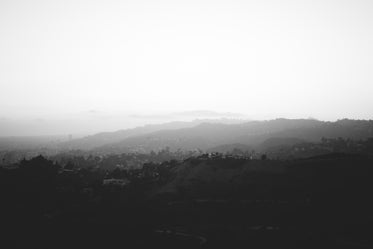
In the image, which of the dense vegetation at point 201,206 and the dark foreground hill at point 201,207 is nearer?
the dark foreground hill at point 201,207

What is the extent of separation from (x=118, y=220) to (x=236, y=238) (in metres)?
28.0

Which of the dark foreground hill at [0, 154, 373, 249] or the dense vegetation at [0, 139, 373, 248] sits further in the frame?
the dense vegetation at [0, 139, 373, 248]

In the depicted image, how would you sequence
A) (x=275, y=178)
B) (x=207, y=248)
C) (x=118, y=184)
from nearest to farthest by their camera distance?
1. (x=207, y=248)
2. (x=275, y=178)
3. (x=118, y=184)

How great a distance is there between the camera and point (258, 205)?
81188mm

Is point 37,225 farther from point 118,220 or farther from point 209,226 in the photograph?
point 209,226

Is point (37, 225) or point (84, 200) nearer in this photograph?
point (37, 225)

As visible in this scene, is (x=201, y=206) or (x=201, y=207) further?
(x=201, y=206)

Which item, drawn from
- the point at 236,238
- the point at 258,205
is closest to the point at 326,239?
the point at 236,238

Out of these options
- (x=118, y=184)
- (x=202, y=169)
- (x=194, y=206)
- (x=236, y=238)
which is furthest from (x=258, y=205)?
(x=118, y=184)

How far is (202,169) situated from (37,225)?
77.7 m

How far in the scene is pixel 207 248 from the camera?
50625 millimetres

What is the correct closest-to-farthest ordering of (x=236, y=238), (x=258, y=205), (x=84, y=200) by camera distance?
1. (x=236, y=238)
2. (x=258, y=205)
3. (x=84, y=200)

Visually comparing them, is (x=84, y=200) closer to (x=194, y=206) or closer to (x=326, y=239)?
(x=194, y=206)

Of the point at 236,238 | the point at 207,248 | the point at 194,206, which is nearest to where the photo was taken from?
the point at 207,248
